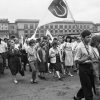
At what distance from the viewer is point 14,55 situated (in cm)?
863

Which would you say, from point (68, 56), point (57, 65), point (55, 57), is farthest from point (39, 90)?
point (68, 56)

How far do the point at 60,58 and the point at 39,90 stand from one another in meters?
2.40

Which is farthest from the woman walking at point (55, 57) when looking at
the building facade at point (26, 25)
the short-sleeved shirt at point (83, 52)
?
the building facade at point (26, 25)

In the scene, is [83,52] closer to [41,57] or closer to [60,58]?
[60,58]

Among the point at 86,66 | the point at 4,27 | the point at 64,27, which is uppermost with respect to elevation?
the point at 4,27

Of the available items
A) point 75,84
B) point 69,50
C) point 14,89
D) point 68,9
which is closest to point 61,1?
point 68,9

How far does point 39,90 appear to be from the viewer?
7.21m

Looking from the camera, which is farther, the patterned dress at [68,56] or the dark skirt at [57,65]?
the patterned dress at [68,56]

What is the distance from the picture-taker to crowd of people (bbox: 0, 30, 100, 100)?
5.14 m

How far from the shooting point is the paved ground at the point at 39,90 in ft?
20.9

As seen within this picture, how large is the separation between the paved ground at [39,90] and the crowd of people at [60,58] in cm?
47

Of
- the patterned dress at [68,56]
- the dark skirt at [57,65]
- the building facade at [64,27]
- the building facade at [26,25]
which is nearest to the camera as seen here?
the dark skirt at [57,65]

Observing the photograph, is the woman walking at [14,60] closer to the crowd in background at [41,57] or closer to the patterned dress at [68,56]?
the crowd in background at [41,57]

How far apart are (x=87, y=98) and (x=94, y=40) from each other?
127 centimetres
